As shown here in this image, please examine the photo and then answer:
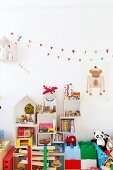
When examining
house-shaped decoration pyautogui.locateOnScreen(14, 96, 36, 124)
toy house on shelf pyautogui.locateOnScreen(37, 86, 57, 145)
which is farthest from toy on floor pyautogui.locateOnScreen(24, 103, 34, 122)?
toy house on shelf pyautogui.locateOnScreen(37, 86, 57, 145)

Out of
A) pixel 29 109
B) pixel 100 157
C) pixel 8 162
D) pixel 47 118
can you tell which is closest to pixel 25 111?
pixel 29 109

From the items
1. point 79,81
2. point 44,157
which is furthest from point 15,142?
point 79,81

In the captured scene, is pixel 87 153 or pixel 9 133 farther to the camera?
pixel 9 133

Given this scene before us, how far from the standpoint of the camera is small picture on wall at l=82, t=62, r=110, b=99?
3543 millimetres

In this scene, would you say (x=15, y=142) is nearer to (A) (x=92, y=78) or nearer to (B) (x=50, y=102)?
(B) (x=50, y=102)

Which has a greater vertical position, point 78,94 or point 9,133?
point 78,94

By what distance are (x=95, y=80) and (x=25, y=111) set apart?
0.98 metres

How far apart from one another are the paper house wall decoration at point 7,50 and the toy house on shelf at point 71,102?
0.78 m

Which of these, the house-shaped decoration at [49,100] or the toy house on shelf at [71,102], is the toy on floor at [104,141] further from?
the house-shaped decoration at [49,100]

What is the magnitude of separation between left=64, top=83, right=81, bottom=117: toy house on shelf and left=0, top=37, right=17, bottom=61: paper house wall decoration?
0.78m

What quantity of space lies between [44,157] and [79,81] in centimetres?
105

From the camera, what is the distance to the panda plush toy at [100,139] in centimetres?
331

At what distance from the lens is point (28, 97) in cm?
350

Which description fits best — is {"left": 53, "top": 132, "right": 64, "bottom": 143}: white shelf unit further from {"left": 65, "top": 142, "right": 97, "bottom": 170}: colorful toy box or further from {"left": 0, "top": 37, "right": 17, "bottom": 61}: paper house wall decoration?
{"left": 0, "top": 37, "right": 17, "bottom": 61}: paper house wall decoration
